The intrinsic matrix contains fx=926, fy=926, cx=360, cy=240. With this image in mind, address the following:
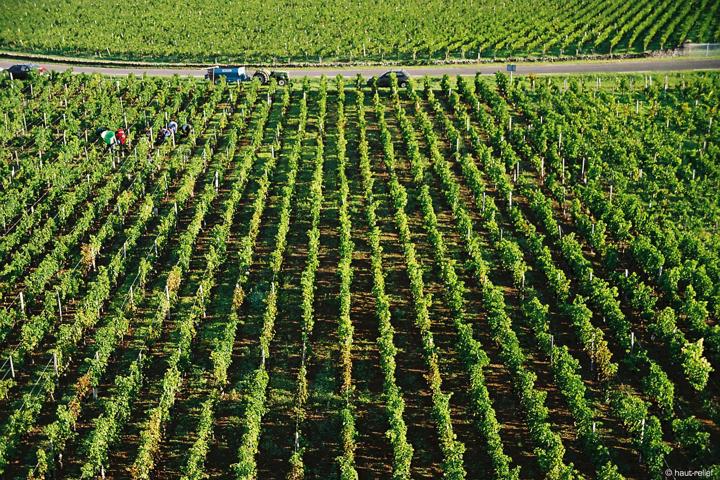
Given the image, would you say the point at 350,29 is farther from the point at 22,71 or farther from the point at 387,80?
the point at 22,71

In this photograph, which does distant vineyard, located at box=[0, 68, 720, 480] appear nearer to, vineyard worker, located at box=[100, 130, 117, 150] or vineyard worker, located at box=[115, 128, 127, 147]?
vineyard worker, located at box=[115, 128, 127, 147]

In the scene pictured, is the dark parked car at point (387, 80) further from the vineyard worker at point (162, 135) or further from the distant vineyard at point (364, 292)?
the vineyard worker at point (162, 135)

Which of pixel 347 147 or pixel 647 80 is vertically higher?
pixel 647 80

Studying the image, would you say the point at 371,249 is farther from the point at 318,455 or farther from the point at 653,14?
the point at 653,14

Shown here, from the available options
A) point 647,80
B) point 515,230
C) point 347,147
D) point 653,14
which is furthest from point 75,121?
point 653,14

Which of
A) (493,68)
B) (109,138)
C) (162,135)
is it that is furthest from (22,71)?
(493,68)

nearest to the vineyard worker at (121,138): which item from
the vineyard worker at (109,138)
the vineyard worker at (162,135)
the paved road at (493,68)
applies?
the vineyard worker at (109,138)
